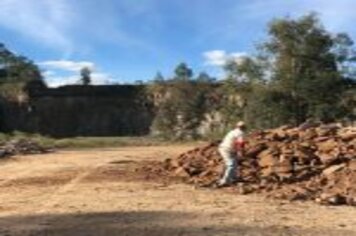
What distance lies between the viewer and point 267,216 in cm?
1567

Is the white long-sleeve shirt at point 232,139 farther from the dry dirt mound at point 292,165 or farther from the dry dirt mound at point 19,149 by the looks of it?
the dry dirt mound at point 19,149

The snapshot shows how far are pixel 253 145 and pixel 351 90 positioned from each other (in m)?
22.4

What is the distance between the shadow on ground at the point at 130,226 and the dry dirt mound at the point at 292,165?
3663 mm

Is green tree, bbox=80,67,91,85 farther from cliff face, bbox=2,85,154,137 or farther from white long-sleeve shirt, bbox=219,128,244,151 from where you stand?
white long-sleeve shirt, bbox=219,128,244,151

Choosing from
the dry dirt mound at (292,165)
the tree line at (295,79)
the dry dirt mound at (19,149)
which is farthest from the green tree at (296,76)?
the dry dirt mound at (292,165)

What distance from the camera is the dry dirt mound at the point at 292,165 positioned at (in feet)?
63.9

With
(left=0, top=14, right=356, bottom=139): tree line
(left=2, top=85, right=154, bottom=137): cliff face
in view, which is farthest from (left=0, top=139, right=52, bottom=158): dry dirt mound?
(left=2, top=85, right=154, bottom=137): cliff face

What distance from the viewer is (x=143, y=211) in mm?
16453

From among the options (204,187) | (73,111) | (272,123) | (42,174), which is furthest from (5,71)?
(204,187)

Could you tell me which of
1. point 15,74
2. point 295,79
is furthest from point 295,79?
point 15,74

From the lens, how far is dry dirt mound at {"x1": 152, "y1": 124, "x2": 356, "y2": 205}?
19.5 meters

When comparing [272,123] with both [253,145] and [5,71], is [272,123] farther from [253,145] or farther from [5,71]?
[5,71]

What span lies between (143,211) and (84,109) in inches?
2048

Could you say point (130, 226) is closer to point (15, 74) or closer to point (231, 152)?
point (231, 152)
